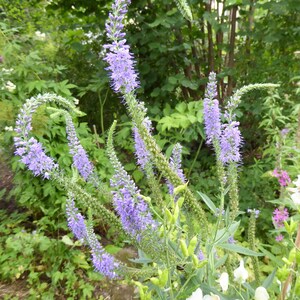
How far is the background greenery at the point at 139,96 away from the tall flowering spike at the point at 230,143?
1.58 metres

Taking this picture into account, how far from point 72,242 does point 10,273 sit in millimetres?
568

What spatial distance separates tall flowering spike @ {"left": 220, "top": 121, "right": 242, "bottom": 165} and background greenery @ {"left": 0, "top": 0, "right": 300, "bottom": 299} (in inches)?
62.2

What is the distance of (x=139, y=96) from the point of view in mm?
4289

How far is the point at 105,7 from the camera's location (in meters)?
3.94

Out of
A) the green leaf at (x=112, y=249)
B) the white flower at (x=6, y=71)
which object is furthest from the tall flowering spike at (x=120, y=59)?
the white flower at (x=6, y=71)

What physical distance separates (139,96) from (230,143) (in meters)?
2.90

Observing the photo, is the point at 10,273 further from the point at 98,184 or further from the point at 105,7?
the point at 105,7

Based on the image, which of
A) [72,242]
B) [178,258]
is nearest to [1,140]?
[72,242]

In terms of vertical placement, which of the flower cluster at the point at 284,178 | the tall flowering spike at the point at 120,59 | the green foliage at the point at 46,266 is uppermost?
the tall flowering spike at the point at 120,59

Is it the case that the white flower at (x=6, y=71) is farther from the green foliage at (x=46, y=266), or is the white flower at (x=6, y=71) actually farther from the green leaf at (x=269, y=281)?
the green leaf at (x=269, y=281)

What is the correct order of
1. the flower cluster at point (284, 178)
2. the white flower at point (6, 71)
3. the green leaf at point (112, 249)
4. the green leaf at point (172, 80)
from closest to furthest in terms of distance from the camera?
the flower cluster at point (284, 178) < the green leaf at point (112, 249) < the white flower at point (6, 71) < the green leaf at point (172, 80)

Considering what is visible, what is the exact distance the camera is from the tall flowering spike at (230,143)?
4.86 ft

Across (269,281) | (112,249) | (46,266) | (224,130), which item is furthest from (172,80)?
(269,281)

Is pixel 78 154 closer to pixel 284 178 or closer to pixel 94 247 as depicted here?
pixel 94 247
